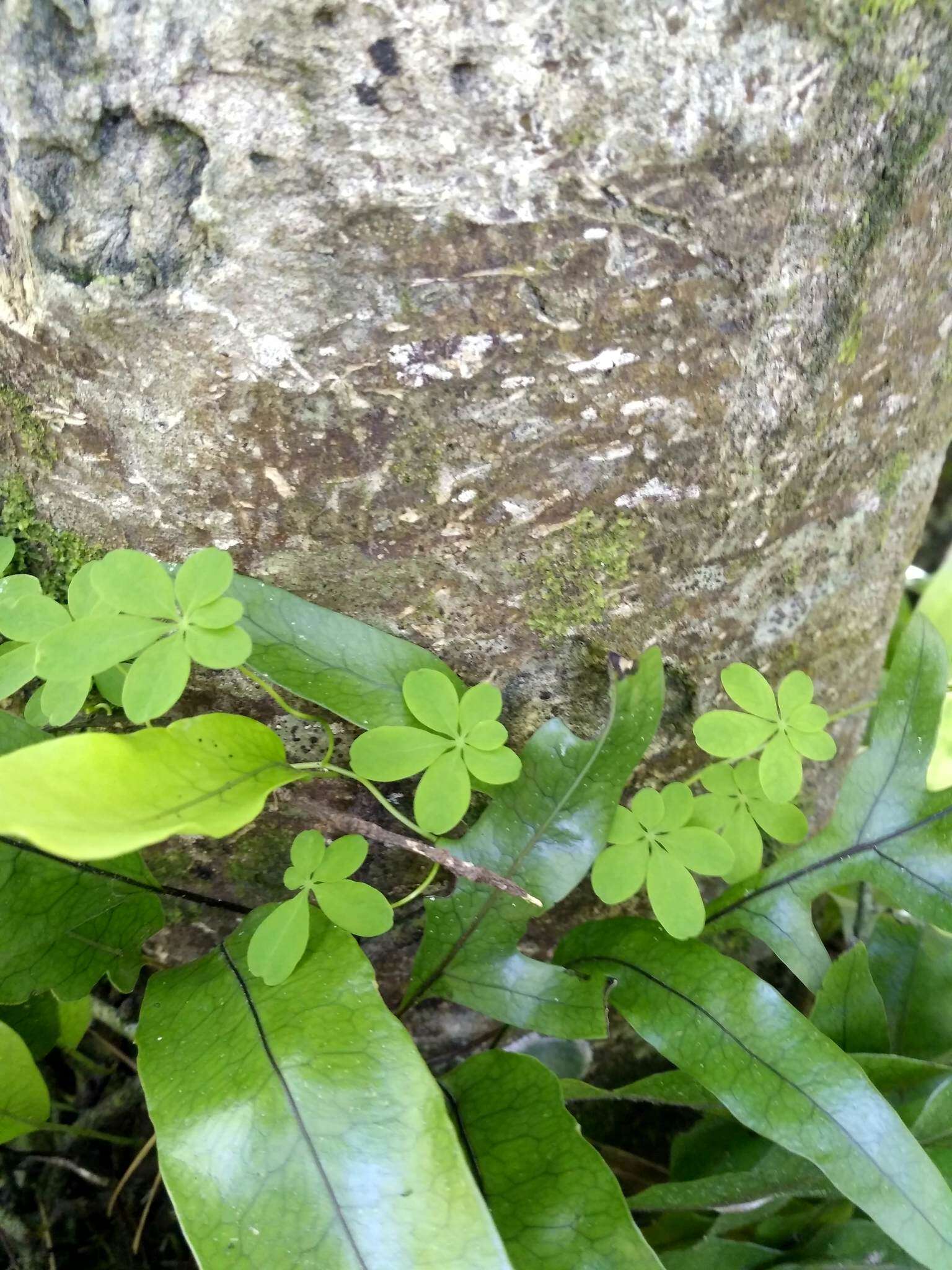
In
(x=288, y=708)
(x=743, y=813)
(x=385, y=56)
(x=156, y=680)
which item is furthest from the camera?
(x=743, y=813)

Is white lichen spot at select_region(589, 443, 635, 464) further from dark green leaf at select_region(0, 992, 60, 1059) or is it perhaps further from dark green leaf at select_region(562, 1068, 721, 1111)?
dark green leaf at select_region(0, 992, 60, 1059)

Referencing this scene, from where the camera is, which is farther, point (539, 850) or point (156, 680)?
point (539, 850)

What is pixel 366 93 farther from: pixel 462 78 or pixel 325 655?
pixel 325 655

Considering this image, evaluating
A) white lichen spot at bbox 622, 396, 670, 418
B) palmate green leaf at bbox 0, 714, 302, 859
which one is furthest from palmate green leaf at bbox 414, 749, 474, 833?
white lichen spot at bbox 622, 396, 670, 418

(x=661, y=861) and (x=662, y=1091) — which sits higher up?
(x=661, y=861)

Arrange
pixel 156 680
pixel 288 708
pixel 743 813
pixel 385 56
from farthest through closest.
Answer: pixel 743 813
pixel 288 708
pixel 156 680
pixel 385 56

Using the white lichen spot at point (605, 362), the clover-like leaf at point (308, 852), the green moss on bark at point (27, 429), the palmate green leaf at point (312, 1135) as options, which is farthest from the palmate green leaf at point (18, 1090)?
the white lichen spot at point (605, 362)

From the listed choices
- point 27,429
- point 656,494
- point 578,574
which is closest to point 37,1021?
point 27,429

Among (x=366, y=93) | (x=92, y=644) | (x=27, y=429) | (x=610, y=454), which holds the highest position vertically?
(x=366, y=93)
